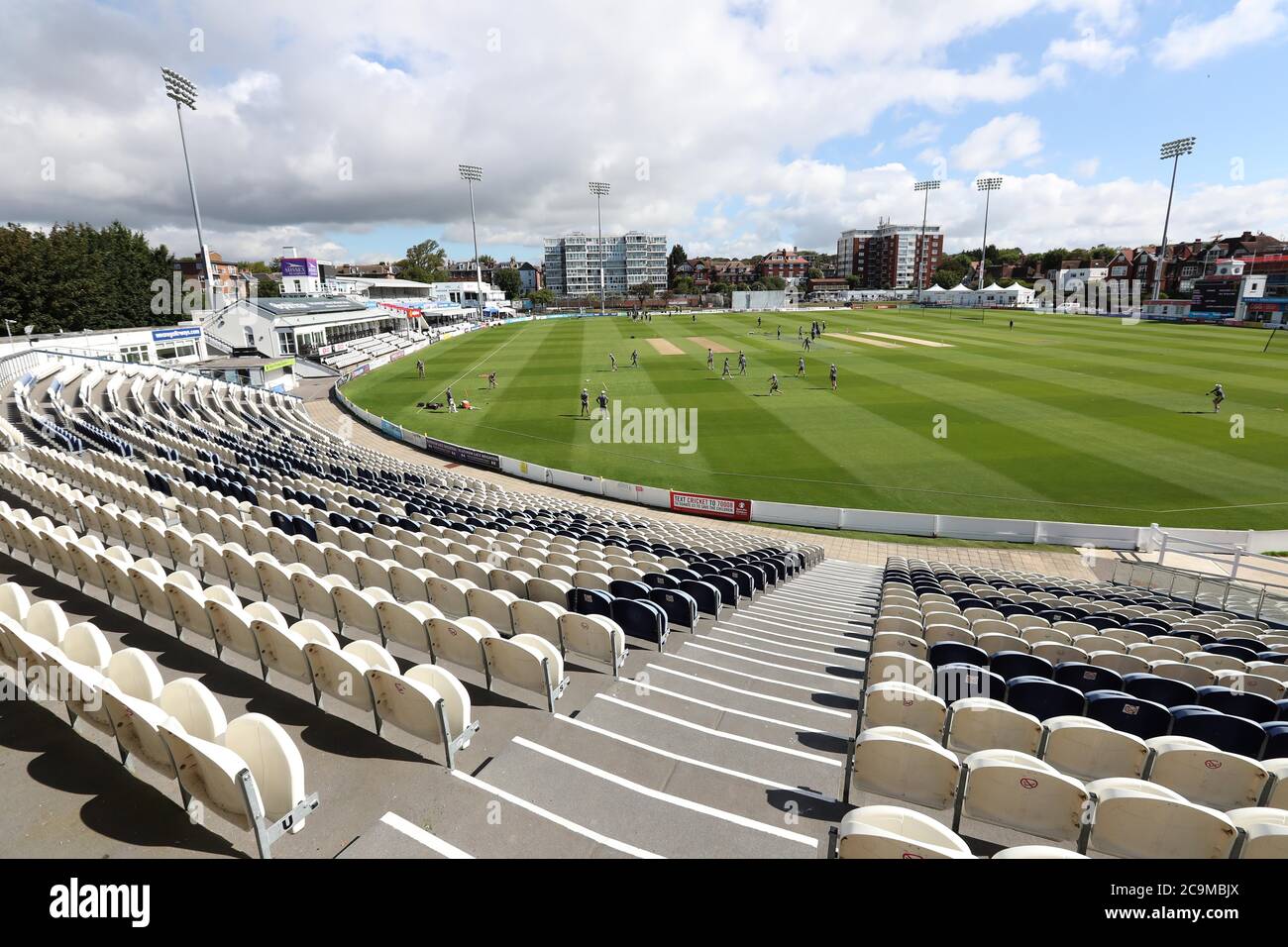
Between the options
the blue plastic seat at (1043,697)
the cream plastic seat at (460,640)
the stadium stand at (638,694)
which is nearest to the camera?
the stadium stand at (638,694)

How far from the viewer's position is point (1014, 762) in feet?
12.8

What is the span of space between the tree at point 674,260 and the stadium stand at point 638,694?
189 meters

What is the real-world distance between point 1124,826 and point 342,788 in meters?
4.94

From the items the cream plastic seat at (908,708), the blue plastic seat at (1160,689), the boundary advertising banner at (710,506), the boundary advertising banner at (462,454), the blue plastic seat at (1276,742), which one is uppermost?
the cream plastic seat at (908,708)

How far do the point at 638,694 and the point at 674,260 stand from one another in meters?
196

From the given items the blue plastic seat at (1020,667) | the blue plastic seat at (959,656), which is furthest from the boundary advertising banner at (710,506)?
the blue plastic seat at (1020,667)

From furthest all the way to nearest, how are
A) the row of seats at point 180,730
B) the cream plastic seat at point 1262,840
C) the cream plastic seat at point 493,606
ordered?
the cream plastic seat at point 493,606 → the row of seats at point 180,730 → the cream plastic seat at point 1262,840

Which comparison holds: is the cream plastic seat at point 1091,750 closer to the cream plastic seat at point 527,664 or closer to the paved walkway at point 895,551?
the cream plastic seat at point 527,664

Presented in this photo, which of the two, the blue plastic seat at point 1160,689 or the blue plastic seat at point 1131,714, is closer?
the blue plastic seat at point 1131,714

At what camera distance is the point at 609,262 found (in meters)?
189

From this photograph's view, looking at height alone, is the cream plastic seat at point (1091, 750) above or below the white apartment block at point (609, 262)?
below

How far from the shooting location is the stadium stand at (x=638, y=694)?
370 cm

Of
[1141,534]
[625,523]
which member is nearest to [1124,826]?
[625,523]
